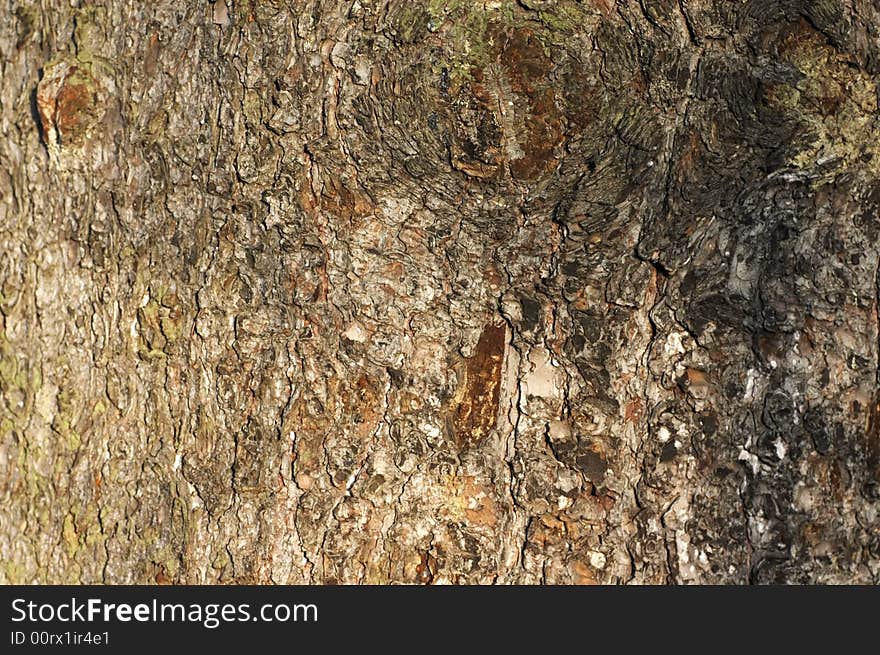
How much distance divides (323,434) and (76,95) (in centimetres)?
72

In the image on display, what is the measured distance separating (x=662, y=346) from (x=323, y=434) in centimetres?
60

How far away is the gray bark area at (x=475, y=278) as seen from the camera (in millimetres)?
1361

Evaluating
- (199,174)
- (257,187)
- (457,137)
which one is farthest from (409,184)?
(199,174)

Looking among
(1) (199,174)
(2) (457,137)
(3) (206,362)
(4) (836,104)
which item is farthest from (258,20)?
(4) (836,104)

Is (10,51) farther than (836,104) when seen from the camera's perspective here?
Yes

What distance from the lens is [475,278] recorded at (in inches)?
55.1

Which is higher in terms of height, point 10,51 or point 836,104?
point 10,51

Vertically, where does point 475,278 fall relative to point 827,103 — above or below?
below

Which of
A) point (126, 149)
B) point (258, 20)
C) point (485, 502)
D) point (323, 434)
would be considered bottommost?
point (485, 502)

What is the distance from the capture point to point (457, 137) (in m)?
1.37

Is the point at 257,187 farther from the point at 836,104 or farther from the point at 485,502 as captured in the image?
the point at 836,104

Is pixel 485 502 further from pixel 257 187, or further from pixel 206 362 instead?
pixel 257 187

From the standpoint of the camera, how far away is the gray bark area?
1361 mm

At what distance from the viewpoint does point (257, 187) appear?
139cm
